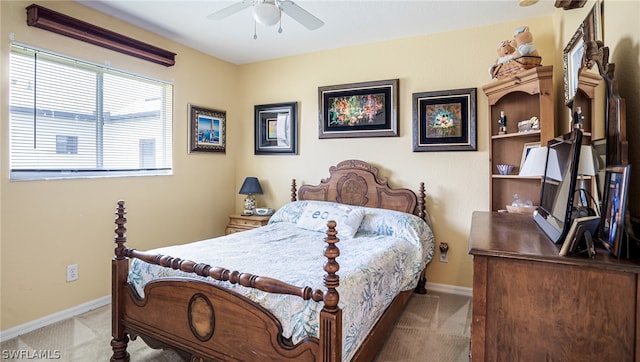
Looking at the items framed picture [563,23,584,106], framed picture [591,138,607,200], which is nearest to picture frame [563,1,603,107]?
framed picture [563,23,584,106]

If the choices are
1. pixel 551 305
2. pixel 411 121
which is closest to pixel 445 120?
pixel 411 121

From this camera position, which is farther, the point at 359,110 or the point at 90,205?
the point at 359,110

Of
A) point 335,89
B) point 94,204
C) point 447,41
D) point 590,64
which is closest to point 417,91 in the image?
point 447,41

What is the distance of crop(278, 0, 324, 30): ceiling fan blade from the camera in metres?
2.12

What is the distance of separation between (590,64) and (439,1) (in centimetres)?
158

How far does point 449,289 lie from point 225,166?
2960 millimetres

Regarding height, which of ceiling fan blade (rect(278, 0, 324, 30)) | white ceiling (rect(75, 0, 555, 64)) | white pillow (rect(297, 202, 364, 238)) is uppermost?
white ceiling (rect(75, 0, 555, 64))

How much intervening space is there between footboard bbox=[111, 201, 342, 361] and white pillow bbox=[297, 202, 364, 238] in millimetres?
1424

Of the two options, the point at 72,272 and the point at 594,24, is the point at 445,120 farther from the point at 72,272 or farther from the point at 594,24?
the point at 72,272

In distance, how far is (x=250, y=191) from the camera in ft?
Result: 13.4

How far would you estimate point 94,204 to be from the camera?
9.66ft

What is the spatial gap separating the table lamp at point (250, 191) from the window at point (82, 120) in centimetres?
88

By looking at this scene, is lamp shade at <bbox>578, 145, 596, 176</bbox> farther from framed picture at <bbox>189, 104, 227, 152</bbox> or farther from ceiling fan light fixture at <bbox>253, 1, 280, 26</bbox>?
framed picture at <bbox>189, 104, 227, 152</bbox>

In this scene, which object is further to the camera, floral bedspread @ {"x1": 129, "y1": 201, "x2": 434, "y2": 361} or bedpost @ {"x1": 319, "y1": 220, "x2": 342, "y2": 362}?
floral bedspread @ {"x1": 129, "y1": 201, "x2": 434, "y2": 361}
